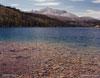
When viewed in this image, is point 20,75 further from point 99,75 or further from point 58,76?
point 99,75

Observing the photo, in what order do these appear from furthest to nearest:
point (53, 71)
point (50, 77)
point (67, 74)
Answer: point (53, 71) < point (67, 74) < point (50, 77)

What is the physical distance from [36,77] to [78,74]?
13.2ft

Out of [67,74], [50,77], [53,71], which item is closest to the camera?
[50,77]

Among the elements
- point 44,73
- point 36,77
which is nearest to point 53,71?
point 44,73

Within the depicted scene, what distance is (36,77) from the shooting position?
13703 millimetres

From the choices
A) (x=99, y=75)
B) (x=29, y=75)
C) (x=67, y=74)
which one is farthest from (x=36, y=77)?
(x=99, y=75)

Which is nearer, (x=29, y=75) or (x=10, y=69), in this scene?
(x=29, y=75)

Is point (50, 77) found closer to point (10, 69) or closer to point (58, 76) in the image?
point (58, 76)

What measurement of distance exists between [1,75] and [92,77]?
319 inches

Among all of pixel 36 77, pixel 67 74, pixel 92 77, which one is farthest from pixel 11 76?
pixel 92 77

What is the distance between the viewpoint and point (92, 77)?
45.1 ft

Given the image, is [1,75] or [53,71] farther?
[53,71]

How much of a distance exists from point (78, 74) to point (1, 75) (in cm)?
708

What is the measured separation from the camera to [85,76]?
14.1 meters
